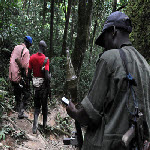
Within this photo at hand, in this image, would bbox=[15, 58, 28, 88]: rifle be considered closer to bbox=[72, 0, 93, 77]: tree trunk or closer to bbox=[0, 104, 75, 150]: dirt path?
bbox=[0, 104, 75, 150]: dirt path

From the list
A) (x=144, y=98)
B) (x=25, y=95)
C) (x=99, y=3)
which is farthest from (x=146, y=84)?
(x=99, y=3)

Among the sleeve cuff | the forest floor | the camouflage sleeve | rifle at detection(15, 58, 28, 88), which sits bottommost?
the forest floor

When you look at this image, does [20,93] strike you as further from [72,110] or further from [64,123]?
[72,110]

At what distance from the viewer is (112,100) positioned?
1865mm

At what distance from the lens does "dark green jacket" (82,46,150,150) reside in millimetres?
1812

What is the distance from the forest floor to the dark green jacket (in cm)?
305

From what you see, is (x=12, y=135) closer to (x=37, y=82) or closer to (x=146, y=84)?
(x=37, y=82)

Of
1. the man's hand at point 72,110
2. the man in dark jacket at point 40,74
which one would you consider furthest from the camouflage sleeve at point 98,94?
the man in dark jacket at point 40,74

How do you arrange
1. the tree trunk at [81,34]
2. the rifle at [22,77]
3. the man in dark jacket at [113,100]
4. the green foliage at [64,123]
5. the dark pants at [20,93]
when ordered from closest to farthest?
the man in dark jacket at [113,100], the rifle at [22,77], the dark pants at [20,93], the green foliage at [64,123], the tree trunk at [81,34]

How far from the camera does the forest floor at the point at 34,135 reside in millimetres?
5031

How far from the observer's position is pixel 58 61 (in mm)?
11109

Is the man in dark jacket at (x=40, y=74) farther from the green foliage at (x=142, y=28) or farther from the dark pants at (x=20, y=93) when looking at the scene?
the green foliage at (x=142, y=28)

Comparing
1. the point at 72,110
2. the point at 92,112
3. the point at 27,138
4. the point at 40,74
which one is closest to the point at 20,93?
the point at 40,74

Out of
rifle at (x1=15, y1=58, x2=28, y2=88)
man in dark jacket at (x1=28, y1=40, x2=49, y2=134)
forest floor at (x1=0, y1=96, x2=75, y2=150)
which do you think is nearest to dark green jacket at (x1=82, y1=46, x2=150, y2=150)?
forest floor at (x1=0, y1=96, x2=75, y2=150)
